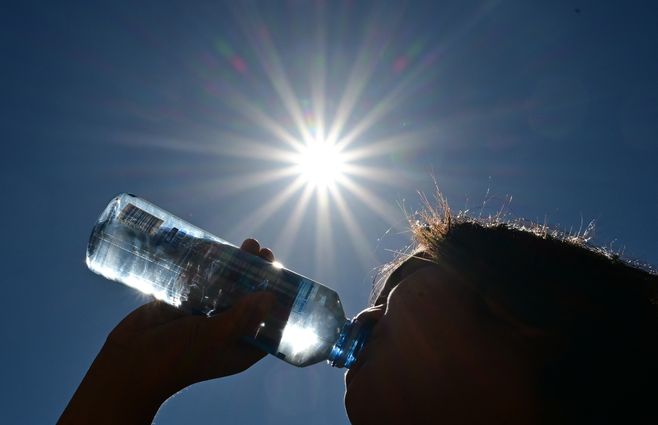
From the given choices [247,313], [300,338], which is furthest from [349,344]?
[247,313]

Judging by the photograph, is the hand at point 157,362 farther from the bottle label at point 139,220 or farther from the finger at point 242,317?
the bottle label at point 139,220

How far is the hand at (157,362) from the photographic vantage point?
1.71 meters

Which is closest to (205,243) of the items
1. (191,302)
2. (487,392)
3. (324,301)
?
(191,302)

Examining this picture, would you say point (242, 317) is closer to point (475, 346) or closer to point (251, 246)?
point (251, 246)

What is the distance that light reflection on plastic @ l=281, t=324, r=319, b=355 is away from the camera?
2.22 metres

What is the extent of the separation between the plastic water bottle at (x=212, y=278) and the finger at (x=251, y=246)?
0.10 ft

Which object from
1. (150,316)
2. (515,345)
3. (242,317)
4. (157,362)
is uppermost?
(515,345)

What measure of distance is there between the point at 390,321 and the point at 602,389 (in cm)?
72

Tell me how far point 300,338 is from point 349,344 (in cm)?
34

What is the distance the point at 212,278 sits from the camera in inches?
92.4

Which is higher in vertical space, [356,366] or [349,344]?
[349,344]

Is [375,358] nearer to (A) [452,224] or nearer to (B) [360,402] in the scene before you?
(B) [360,402]

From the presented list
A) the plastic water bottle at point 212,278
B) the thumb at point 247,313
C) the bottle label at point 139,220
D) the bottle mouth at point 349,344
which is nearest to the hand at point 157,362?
the thumb at point 247,313

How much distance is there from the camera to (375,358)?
5.46ft
